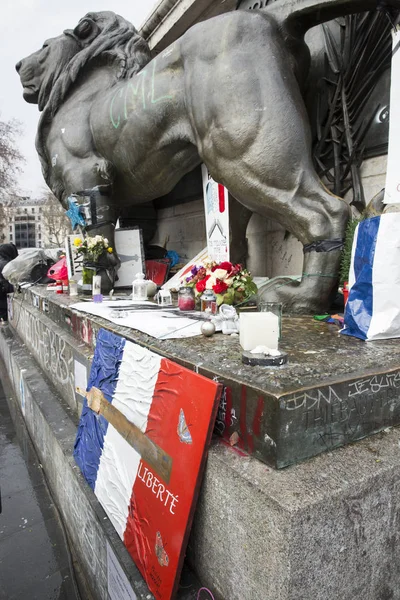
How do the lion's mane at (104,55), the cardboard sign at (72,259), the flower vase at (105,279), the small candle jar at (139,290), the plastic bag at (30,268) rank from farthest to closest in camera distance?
the plastic bag at (30,268)
the cardboard sign at (72,259)
the flower vase at (105,279)
the lion's mane at (104,55)
the small candle jar at (139,290)

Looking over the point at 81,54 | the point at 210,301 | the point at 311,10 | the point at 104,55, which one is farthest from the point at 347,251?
the point at 81,54

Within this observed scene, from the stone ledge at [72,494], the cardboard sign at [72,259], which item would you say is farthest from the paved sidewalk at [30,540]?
the cardboard sign at [72,259]

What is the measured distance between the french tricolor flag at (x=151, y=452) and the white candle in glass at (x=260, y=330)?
0.36 meters

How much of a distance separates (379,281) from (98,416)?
62.5 inches

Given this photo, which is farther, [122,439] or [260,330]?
[122,439]

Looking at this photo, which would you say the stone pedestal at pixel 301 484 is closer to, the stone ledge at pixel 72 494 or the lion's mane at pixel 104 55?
the stone ledge at pixel 72 494

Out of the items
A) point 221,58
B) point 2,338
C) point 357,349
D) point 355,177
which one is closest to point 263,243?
point 355,177

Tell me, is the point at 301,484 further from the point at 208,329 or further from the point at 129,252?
the point at 129,252

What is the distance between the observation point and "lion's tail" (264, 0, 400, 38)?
2.51m

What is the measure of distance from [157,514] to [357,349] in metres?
1.06

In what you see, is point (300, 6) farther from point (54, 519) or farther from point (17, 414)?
point (17, 414)

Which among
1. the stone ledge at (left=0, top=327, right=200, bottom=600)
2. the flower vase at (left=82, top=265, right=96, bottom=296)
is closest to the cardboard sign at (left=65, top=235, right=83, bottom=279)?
the flower vase at (left=82, top=265, right=96, bottom=296)

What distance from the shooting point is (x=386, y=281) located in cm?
191

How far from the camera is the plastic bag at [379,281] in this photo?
1.88 metres
